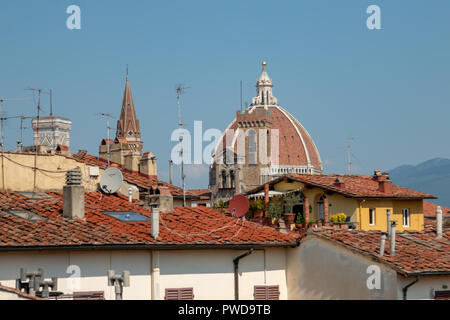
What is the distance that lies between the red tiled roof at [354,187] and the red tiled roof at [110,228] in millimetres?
16126

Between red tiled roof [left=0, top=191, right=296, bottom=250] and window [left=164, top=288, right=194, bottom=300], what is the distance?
40.6 inches

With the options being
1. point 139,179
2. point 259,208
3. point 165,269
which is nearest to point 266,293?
point 165,269

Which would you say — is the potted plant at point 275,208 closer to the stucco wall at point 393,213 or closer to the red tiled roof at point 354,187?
the red tiled roof at point 354,187

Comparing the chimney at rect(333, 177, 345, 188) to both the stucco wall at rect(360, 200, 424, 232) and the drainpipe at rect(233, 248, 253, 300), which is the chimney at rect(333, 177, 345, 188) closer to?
the stucco wall at rect(360, 200, 424, 232)

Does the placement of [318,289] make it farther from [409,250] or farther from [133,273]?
[133,273]

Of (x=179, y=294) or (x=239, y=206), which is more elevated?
(x=239, y=206)

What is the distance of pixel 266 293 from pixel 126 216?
3.74 meters

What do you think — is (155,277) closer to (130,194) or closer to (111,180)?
(111,180)

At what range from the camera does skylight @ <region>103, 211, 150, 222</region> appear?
2300cm

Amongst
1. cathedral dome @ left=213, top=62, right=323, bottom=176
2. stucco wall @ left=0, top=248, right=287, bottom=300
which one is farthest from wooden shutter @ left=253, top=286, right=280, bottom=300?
cathedral dome @ left=213, top=62, right=323, bottom=176

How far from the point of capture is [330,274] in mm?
22484

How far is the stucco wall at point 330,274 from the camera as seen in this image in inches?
848

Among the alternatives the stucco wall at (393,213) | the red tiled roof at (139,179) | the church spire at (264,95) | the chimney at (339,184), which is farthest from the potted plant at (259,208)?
the church spire at (264,95)
